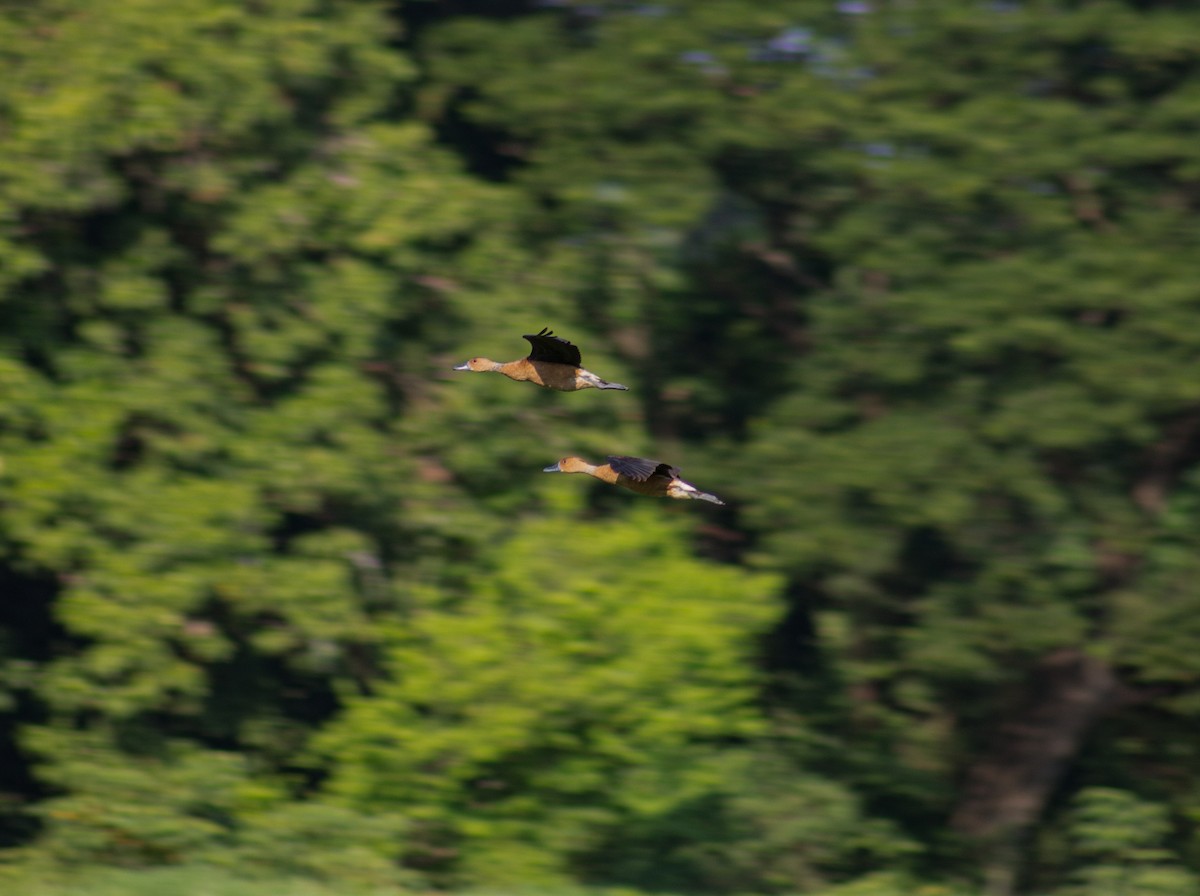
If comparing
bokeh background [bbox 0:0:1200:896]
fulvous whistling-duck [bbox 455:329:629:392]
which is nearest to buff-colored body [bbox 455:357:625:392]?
fulvous whistling-duck [bbox 455:329:629:392]

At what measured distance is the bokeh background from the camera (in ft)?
27.9

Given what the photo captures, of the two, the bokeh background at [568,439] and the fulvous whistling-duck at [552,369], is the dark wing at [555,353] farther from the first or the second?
the bokeh background at [568,439]

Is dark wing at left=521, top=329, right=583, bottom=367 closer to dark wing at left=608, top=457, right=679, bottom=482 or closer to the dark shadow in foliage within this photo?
dark wing at left=608, top=457, right=679, bottom=482

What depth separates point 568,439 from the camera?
8711 millimetres

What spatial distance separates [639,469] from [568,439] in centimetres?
476

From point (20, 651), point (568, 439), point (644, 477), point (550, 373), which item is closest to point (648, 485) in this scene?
point (644, 477)

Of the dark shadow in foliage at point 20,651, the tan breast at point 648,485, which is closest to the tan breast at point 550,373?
the tan breast at point 648,485

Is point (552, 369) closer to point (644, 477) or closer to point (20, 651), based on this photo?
point (644, 477)

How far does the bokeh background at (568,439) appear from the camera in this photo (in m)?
8.51

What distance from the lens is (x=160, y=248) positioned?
29.3ft

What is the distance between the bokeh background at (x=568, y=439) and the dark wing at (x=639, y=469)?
4448 mm

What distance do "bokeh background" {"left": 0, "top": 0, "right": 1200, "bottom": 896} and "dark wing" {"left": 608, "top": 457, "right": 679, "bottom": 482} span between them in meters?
4.45

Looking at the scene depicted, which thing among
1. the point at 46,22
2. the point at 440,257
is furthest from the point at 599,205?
the point at 46,22

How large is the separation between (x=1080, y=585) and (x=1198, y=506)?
789mm
